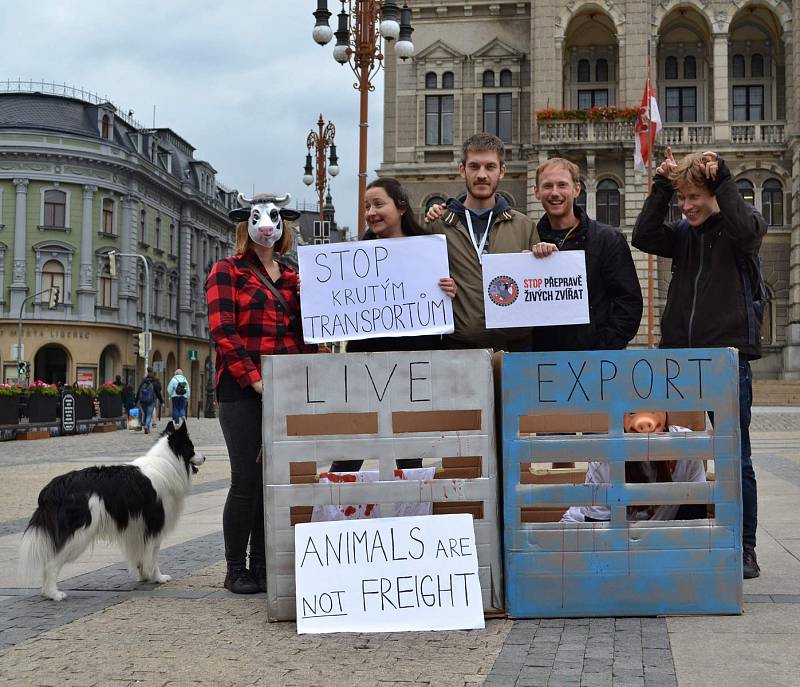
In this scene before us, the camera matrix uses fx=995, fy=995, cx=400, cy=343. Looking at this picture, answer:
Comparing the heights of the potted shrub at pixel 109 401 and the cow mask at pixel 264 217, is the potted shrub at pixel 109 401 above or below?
below

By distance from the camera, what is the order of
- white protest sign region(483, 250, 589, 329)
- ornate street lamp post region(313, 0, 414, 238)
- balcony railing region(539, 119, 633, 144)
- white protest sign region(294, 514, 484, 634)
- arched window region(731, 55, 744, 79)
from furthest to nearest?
1. arched window region(731, 55, 744, 79)
2. balcony railing region(539, 119, 633, 144)
3. ornate street lamp post region(313, 0, 414, 238)
4. white protest sign region(483, 250, 589, 329)
5. white protest sign region(294, 514, 484, 634)

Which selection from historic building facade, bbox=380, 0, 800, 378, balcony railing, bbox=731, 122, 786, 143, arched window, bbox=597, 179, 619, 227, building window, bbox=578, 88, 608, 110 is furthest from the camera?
building window, bbox=578, 88, 608, 110

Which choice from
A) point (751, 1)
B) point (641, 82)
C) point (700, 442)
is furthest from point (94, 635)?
point (751, 1)

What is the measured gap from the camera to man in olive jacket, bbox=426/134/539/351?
211 inches

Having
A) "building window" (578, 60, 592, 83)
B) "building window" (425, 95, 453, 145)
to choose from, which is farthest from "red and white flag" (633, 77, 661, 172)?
"building window" (425, 95, 453, 145)

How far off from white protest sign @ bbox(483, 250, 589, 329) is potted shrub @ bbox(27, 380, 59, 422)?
2388 centimetres

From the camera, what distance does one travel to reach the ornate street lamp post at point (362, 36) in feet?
49.8

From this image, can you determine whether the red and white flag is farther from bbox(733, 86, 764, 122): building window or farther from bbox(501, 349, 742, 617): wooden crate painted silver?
bbox(501, 349, 742, 617): wooden crate painted silver

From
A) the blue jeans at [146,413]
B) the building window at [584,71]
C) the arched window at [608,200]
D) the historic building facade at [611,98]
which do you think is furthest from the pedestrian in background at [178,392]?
the building window at [584,71]

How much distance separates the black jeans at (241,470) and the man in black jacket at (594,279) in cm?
164

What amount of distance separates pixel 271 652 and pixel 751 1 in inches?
1759

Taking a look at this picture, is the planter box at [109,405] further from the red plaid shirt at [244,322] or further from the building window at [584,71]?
the red plaid shirt at [244,322]

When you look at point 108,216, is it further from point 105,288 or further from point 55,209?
point 105,288

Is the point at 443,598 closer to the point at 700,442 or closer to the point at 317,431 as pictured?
the point at 317,431
